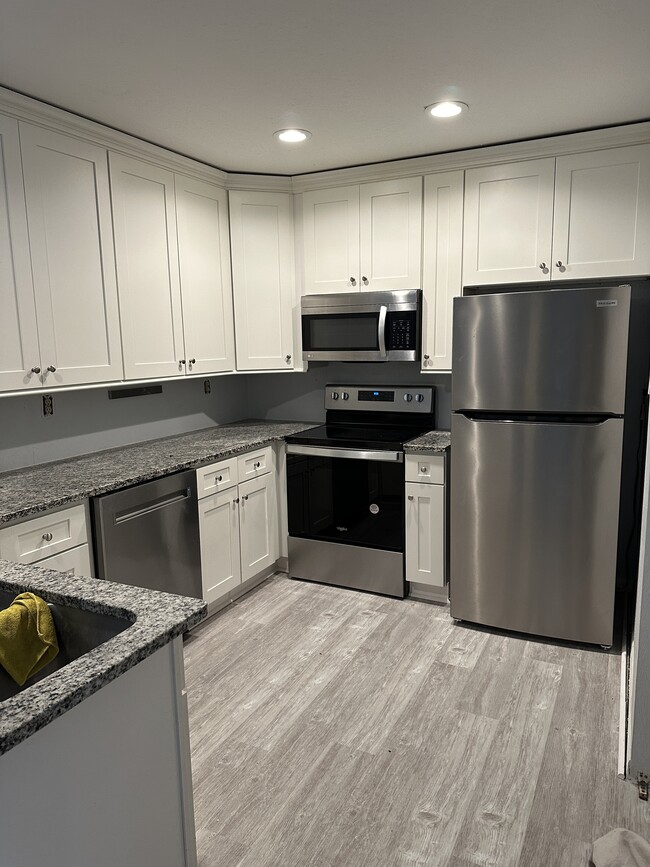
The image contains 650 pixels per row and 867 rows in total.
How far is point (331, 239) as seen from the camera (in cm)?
356

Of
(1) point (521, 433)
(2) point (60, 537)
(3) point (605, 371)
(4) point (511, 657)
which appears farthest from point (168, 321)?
(4) point (511, 657)

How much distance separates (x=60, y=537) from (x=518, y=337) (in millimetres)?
2056

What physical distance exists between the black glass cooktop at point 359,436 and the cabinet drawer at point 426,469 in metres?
0.11

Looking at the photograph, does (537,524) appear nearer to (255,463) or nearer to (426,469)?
(426,469)

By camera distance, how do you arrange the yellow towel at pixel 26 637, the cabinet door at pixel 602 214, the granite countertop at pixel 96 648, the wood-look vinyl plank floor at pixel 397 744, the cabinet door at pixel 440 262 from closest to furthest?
the granite countertop at pixel 96 648, the yellow towel at pixel 26 637, the wood-look vinyl plank floor at pixel 397 744, the cabinet door at pixel 602 214, the cabinet door at pixel 440 262

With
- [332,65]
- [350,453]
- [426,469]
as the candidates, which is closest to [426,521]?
[426,469]

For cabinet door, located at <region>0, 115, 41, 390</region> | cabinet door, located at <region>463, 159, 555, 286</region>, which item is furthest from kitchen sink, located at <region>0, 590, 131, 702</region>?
cabinet door, located at <region>463, 159, 555, 286</region>

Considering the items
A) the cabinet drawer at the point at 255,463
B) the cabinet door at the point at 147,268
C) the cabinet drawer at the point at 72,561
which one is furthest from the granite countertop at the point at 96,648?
the cabinet drawer at the point at 255,463

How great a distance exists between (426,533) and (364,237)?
170 centimetres

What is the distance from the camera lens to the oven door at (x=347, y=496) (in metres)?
3.29

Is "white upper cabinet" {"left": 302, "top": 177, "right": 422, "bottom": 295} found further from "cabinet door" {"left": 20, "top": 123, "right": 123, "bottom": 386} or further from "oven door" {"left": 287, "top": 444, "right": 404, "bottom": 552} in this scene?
"cabinet door" {"left": 20, "top": 123, "right": 123, "bottom": 386}

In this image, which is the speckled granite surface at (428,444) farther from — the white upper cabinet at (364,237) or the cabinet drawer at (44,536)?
the cabinet drawer at (44,536)

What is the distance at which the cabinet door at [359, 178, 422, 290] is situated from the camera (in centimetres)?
332

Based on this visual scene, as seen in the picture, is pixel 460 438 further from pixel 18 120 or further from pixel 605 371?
pixel 18 120
